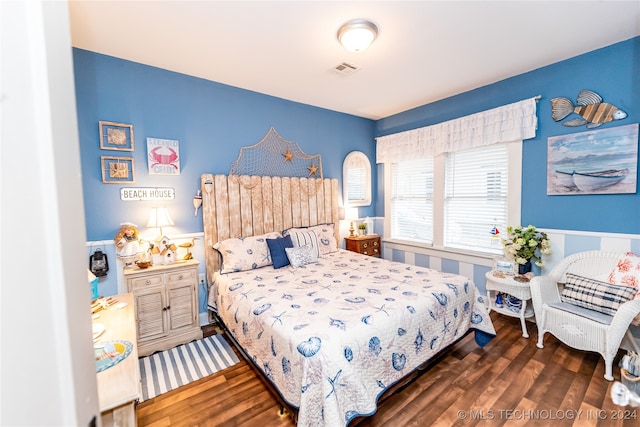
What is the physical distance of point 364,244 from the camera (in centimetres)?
413

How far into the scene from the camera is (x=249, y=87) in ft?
10.5

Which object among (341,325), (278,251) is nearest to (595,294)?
(341,325)

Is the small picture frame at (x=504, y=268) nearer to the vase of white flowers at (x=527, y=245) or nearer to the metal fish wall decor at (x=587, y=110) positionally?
the vase of white flowers at (x=527, y=245)

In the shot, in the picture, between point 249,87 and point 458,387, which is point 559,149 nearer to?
point 458,387

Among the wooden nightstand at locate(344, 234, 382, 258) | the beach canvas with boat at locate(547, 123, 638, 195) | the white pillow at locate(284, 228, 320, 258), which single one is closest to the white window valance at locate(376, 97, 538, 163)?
the beach canvas with boat at locate(547, 123, 638, 195)

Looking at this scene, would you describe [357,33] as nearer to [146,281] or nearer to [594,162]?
[594,162]

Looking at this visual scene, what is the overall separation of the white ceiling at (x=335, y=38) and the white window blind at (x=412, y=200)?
132 centimetres

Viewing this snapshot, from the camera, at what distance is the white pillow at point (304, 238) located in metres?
3.19

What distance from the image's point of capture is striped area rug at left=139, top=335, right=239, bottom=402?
2045 mm

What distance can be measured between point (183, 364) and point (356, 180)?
133 inches

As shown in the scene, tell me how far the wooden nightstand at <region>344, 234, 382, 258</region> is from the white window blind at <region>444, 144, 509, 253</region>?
1.05m

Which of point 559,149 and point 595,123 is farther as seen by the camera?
point 559,149

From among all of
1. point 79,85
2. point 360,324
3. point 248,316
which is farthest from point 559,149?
point 79,85

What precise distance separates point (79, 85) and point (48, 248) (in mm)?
2787
